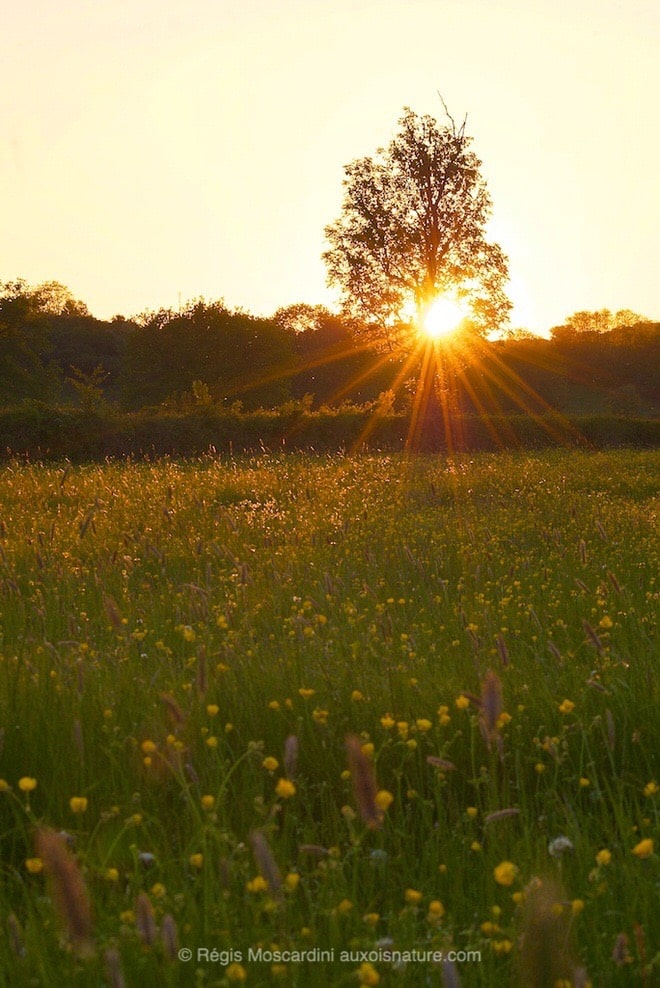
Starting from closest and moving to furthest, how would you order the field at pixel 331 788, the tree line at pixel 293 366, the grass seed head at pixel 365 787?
the grass seed head at pixel 365 787 → the field at pixel 331 788 → the tree line at pixel 293 366

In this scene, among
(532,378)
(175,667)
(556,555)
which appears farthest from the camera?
(532,378)

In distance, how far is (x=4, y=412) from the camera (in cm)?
2638

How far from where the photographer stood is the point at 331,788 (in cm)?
331

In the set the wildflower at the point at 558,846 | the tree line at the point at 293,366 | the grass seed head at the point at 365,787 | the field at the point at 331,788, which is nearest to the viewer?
the grass seed head at the point at 365,787

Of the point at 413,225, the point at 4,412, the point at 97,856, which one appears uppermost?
the point at 413,225

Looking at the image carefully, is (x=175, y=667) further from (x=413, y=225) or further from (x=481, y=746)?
(x=413, y=225)

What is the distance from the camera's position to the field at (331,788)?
2.09 meters

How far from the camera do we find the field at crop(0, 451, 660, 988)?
2090 mm

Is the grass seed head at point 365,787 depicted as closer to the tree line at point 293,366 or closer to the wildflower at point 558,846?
the wildflower at point 558,846

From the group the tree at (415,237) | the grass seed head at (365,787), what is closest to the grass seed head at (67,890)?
the grass seed head at (365,787)

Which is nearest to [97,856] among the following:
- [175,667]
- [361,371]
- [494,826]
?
[494,826]

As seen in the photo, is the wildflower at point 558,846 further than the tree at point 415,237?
No

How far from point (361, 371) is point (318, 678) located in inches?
2503

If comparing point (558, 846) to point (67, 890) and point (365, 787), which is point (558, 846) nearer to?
point (365, 787)
